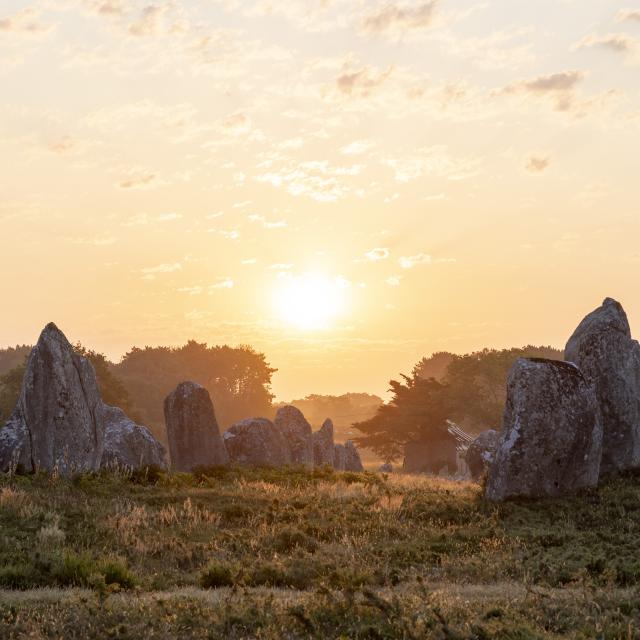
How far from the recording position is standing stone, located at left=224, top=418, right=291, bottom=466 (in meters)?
39.1

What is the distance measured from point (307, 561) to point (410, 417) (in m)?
41.7

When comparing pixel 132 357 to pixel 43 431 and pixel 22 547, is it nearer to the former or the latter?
pixel 43 431

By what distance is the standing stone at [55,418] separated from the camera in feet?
86.3

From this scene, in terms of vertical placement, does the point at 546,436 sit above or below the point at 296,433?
below

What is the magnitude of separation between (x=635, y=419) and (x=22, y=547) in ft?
62.6

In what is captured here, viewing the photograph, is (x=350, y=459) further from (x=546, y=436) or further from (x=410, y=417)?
(x=546, y=436)

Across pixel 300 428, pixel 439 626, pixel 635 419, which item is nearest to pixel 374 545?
pixel 439 626

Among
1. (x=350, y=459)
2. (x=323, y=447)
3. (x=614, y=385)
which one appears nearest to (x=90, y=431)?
(x=614, y=385)

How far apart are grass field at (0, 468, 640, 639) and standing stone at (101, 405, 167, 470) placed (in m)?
3.78

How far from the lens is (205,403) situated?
35906 millimetres

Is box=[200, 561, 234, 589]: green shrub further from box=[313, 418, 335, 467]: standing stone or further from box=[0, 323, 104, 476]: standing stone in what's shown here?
box=[313, 418, 335, 467]: standing stone

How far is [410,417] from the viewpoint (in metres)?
56.8

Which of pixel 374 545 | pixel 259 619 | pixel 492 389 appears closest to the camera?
pixel 259 619

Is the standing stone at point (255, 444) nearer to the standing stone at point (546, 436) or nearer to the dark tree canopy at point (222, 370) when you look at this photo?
the standing stone at point (546, 436)
